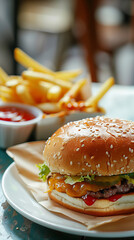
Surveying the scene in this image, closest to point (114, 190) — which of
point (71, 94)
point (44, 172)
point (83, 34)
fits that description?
point (44, 172)

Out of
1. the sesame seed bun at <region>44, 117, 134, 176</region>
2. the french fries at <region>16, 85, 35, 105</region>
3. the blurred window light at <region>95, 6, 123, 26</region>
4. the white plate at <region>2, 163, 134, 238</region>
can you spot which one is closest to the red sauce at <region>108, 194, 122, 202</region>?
the sesame seed bun at <region>44, 117, 134, 176</region>

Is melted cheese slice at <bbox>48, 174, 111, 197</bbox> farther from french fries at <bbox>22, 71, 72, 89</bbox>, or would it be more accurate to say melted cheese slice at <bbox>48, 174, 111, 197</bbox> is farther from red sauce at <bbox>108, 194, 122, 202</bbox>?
french fries at <bbox>22, 71, 72, 89</bbox>

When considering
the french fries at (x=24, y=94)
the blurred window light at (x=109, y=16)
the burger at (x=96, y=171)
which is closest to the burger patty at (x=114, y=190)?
the burger at (x=96, y=171)

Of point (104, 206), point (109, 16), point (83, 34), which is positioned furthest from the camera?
point (109, 16)

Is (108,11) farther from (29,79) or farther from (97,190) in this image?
(97,190)

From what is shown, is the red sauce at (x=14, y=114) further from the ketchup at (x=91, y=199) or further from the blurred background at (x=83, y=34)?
the blurred background at (x=83, y=34)

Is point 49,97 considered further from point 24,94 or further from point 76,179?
point 76,179

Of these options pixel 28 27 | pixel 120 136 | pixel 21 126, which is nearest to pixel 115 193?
pixel 120 136
